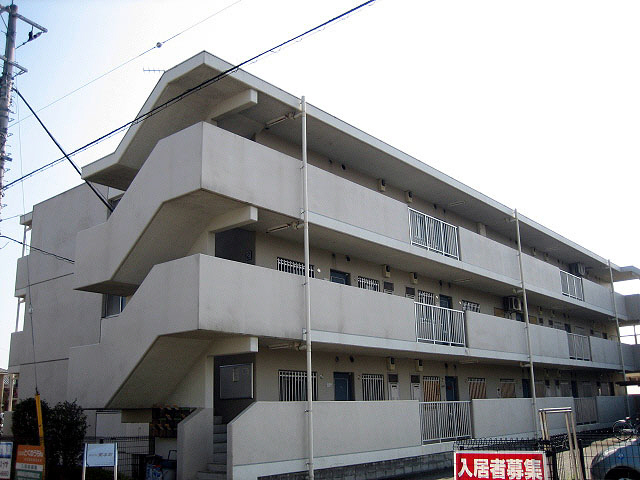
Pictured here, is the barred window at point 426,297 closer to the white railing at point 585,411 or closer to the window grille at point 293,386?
the window grille at point 293,386

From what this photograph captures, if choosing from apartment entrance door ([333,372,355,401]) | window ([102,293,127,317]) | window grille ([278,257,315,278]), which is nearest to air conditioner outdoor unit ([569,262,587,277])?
apartment entrance door ([333,372,355,401])

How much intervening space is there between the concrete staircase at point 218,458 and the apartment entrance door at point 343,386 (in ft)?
11.6

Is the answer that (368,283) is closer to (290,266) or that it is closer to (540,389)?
(290,266)

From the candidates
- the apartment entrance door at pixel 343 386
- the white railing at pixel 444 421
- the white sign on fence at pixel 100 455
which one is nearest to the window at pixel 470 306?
the white railing at pixel 444 421

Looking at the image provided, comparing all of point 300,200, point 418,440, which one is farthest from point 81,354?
point 418,440

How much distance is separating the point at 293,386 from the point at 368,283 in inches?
183

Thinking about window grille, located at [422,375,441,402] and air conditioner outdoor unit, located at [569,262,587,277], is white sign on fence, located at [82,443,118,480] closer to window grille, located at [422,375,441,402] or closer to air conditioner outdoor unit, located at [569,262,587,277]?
window grille, located at [422,375,441,402]

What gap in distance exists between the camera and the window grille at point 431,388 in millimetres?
21547

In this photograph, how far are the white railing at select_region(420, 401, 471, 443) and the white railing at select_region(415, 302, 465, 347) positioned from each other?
1.90 metres

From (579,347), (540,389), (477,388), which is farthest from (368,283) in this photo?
(579,347)

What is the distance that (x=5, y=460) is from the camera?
13266 millimetres

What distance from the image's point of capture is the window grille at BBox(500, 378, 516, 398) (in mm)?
26203

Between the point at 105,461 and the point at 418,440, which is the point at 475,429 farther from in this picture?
the point at 105,461

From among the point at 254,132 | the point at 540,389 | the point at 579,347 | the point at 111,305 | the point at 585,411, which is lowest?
the point at 585,411
